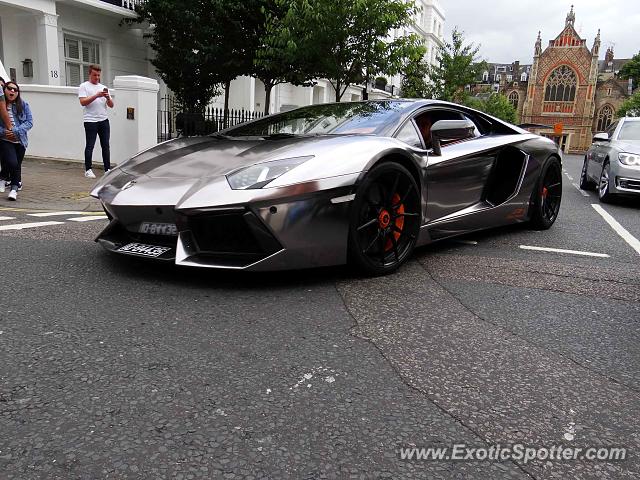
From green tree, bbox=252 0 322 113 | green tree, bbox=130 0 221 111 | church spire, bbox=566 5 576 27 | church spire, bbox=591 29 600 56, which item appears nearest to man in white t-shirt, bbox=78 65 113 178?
green tree, bbox=252 0 322 113

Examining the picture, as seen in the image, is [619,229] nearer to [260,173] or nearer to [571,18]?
[260,173]

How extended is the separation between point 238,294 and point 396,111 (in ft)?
6.48

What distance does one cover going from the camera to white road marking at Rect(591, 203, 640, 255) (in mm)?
5473

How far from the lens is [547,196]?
5.84 metres

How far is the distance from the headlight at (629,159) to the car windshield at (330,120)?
5865 mm

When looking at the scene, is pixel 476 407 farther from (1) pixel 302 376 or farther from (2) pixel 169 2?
(2) pixel 169 2

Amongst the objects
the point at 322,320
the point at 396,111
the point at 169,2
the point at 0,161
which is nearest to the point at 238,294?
the point at 322,320

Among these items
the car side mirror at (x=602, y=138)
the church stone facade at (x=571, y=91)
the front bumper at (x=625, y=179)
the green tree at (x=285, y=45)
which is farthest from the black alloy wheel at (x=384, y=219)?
the church stone facade at (x=571, y=91)

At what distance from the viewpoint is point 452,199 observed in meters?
4.30

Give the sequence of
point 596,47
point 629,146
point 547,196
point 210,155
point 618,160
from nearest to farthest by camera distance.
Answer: point 210,155 < point 547,196 < point 618,160 < point 629,146 < point 596,47

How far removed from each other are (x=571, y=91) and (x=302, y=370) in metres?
101

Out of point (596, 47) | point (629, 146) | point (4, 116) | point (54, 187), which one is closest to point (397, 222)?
point (4, 116)

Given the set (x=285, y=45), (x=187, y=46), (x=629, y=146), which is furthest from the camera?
(x=187, y=46)

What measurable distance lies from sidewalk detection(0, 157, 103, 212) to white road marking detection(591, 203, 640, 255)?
5844mm
